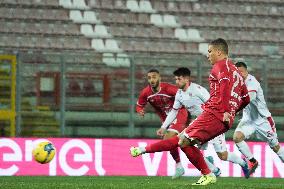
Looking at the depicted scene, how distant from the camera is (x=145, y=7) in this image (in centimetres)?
2344

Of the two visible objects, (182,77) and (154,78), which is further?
(154,78)

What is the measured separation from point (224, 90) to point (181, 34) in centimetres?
1260

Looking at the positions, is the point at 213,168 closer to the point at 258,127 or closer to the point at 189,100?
the point at 258,127

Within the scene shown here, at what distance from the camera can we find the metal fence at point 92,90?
18.2m

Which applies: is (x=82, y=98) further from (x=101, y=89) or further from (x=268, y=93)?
(x=268, y=93)

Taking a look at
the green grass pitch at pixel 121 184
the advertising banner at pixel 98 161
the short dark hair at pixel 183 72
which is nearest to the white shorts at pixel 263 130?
the green grass pitch at pixel 121 184

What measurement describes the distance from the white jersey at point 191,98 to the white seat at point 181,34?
7.89 metres

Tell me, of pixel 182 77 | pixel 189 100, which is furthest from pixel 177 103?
pixel 182 77

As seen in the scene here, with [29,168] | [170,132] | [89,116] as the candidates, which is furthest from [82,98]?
[170,132]

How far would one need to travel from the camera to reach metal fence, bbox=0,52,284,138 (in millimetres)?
18188

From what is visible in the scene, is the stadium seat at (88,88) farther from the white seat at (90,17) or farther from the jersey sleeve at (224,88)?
the jersey sleeve at (224,88)

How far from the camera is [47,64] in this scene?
18.2 meters

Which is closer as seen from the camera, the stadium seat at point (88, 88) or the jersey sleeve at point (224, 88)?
the jersey sleeve at point (224, 88)

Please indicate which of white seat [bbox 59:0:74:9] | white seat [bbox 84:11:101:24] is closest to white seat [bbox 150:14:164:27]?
white seat [bbox 84:11:101:24]
